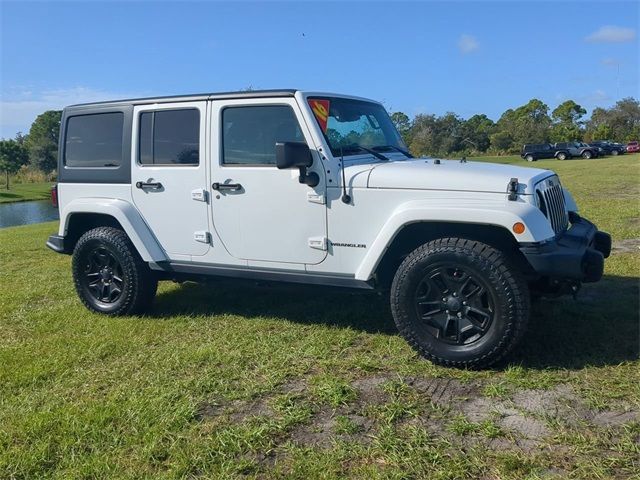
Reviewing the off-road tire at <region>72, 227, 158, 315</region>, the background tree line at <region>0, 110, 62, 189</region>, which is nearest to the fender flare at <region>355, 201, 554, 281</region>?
the off-road tire at <region>72, 227, 158, 315</region>

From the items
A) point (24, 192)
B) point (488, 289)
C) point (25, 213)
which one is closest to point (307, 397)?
point (488, 289)

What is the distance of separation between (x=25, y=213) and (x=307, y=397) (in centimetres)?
2582

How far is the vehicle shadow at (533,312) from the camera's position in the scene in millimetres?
3980

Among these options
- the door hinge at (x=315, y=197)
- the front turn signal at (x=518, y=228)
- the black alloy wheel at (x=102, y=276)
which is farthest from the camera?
the black alloy wheel at (x=102, y=276)

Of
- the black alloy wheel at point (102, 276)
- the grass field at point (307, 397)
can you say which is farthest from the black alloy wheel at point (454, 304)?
the black alloy wheel at point (102, 276)

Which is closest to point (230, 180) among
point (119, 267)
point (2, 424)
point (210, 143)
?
point (210, 143)

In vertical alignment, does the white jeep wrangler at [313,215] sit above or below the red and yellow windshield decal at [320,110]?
below

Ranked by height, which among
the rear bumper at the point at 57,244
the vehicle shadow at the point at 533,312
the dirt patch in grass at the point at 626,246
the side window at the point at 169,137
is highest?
the side window at the point at 169,137

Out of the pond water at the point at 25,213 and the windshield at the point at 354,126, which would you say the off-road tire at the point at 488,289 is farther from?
the pond water at the point at 25,213

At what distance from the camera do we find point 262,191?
4523 millimetres

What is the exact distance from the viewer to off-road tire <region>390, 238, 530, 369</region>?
3680mm

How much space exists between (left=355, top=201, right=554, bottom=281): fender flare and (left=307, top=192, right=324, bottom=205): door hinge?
52cm

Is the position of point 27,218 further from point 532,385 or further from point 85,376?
point 532,385

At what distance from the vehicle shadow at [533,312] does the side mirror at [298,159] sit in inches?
34.3
